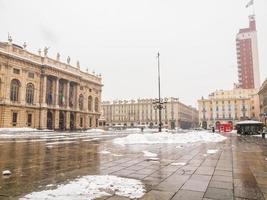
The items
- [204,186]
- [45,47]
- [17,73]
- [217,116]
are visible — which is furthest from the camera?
[217,116]

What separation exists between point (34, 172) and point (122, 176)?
8.29 ft

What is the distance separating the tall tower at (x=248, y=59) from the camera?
130875 mm

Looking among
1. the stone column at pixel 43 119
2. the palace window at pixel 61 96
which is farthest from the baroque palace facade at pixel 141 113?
the stone column at pixel 43 119

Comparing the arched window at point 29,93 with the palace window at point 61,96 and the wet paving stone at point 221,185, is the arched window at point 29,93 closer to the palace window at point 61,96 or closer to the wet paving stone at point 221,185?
the palace window at point 61,96

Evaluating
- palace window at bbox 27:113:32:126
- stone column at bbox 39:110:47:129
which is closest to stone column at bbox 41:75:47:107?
stone column at bbox 39:110:47:129

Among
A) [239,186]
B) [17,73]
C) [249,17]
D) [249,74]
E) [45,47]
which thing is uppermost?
[249,17]

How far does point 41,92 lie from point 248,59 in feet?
382

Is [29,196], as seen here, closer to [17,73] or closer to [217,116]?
[17,73]

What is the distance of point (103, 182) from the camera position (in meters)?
5.54

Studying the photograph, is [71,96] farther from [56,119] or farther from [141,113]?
[141,113]

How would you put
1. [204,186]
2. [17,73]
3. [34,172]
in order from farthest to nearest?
1. [17,73]
2. [34,172]
3. [204,186]

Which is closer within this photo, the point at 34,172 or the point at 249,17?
the point at 34,172

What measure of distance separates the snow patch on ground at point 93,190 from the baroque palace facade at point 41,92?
4471 cm

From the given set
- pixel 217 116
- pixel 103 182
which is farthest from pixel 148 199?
pixel 217 116
